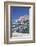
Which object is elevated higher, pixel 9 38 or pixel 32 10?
pixel 32 10

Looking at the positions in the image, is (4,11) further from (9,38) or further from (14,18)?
(9,38)

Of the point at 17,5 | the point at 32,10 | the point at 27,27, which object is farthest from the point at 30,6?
the point at 27,27

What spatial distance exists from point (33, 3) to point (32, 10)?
0.32 feet

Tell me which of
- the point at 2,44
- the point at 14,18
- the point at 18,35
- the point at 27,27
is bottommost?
the point at 2,44

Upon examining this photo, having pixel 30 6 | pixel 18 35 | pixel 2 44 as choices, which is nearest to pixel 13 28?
pixel 18 35

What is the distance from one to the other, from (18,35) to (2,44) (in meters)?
0.23

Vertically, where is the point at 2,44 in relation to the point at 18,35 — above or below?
below

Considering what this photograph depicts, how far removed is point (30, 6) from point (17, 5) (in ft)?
0.57

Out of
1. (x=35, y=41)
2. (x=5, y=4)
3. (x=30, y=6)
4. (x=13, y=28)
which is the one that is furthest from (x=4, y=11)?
(x=35, y=41)

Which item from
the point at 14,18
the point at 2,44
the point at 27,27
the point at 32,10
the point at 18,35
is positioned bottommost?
the point at 2,44

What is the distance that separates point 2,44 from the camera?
1201 millimetres

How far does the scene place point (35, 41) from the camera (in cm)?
125

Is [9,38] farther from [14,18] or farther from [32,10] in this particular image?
[32,10]

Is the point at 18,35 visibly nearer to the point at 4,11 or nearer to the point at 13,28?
the point at 13,28
